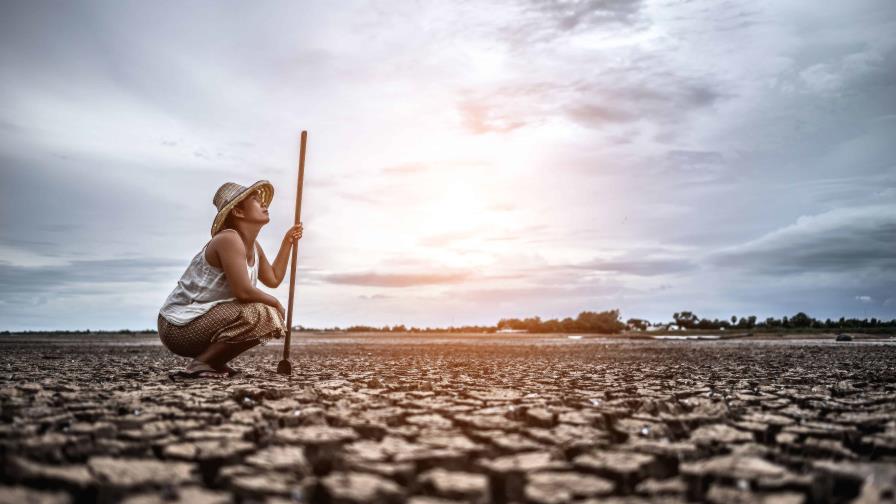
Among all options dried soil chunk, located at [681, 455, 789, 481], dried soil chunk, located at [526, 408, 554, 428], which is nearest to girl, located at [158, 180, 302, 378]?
dried soil chunk, located at [526, 408, 554, 428]

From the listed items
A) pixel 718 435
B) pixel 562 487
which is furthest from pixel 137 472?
pixel 718 435

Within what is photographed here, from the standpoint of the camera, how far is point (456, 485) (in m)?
2.11

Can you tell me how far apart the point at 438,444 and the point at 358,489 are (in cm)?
84

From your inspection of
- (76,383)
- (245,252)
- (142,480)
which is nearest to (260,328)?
(245,252)

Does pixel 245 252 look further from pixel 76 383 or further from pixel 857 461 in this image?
pixel 857 461

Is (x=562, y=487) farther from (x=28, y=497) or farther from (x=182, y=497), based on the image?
(x=28, y=497)

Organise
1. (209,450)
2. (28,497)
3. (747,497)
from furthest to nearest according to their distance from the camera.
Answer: (209,450) → (747,497) → (28,497)

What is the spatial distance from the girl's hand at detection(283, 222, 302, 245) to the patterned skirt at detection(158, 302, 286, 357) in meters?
1.01

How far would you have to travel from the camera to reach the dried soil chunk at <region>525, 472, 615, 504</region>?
2014mm

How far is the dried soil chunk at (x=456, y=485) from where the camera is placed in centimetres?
202

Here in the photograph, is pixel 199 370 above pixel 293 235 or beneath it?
beneath

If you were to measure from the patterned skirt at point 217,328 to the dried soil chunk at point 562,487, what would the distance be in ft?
12.7

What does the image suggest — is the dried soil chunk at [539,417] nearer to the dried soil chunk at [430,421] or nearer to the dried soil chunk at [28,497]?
the dried soil chunk at [430,421]

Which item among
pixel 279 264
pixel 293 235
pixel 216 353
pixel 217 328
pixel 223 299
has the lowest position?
pixel 216 353
